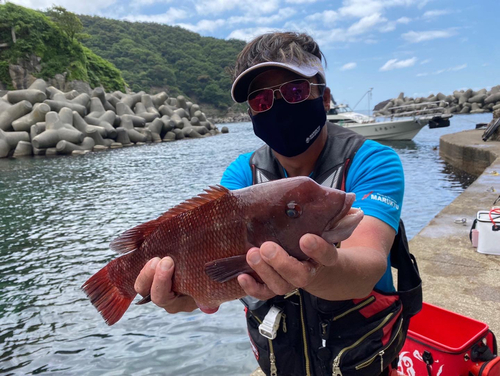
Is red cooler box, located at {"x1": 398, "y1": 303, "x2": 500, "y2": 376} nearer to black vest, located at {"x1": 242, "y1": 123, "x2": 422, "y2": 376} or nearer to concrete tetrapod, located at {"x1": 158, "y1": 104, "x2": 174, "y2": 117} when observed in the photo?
black vest, located at {"x1": 242, "y1": 123, "x2": 422, "y2": 376}

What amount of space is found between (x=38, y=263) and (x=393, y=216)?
28.4ft

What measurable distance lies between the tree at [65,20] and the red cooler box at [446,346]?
225 ft

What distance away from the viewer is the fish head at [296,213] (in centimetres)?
157

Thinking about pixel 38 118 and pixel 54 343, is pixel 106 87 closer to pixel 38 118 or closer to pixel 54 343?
pixel 38 118

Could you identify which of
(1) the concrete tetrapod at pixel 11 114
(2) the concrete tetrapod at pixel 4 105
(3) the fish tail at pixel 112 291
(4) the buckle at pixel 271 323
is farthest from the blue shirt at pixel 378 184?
(2) the concrete tetrapod at pixel 4 105

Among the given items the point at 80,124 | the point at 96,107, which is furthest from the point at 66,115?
the point at 96,107

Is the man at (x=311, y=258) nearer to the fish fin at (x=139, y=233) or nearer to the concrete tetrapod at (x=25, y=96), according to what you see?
the fish fin at (x=139, y=233)

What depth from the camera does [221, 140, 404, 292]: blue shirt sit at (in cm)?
192

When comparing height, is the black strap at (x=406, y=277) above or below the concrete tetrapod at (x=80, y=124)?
below

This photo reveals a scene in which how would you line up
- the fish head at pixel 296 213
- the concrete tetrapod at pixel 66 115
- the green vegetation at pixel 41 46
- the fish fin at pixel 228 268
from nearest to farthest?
the fish head at pixel 296 213 → the fish fin at pixel 228 268 → the concrete tetrapod at pixel 66 115 → the green vegetation at pixel 41 46

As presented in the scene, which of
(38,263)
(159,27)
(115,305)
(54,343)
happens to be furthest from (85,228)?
(159,27)

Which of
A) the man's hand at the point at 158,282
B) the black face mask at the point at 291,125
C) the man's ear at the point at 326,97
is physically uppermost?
the man's ear at the point at 326,97

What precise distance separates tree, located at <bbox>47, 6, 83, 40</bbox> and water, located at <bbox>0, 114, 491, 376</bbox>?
5126 centimetres

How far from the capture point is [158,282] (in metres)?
1.94
